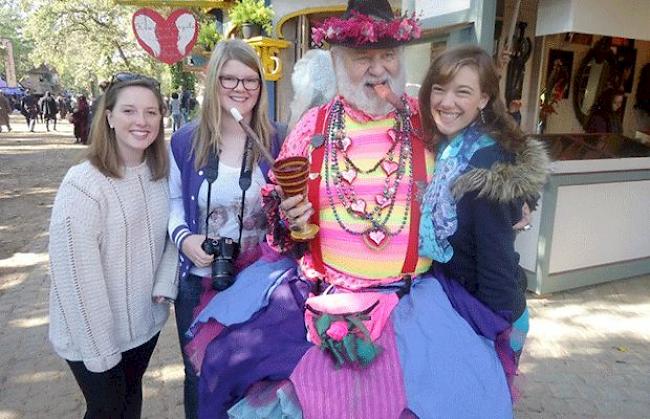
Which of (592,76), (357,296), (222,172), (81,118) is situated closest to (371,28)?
(222,172)

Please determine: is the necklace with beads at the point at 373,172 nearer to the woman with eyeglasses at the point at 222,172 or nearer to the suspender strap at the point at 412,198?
the suspender strap at the point at 412,198

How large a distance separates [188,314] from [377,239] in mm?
971

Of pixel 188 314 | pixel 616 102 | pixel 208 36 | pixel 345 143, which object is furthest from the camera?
pixel 208 36

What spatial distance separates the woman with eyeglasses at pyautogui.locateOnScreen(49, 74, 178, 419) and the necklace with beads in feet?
2.40

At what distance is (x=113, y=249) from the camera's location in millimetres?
1866

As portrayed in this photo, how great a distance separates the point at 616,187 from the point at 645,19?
1466mm

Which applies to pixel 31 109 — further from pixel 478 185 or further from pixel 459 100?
pixel 478 185

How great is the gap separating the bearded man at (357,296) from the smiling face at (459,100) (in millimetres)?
154

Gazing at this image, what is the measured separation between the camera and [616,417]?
289 cm

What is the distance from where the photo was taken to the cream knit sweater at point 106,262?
1767 mm

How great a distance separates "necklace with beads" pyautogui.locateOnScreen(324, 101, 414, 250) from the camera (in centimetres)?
171

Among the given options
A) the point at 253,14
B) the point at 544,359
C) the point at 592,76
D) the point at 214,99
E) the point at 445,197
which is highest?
the point at 253,14

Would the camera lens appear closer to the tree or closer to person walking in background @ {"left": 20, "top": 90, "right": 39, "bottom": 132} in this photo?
person walking in background @ {"left": 20, "top": 90, "right": 39, "bottom": 132}

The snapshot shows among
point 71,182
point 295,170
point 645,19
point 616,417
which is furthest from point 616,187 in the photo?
point 71,182
